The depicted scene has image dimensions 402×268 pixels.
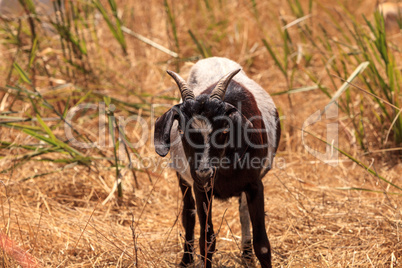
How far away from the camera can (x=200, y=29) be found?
7.91 m

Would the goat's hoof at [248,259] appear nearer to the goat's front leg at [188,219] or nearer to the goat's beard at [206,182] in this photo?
the goat's front leg at [188,219]

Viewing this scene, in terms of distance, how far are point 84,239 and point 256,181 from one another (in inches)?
57.1

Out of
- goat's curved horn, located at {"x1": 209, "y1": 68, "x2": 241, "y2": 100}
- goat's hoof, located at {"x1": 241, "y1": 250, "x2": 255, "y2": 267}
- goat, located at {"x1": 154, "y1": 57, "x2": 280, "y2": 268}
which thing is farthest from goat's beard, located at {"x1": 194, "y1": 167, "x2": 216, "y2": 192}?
goat's hoof, located at {"x1": 241, "y1": 250, "x2": 255, "y2": 267}

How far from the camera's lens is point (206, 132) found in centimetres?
288

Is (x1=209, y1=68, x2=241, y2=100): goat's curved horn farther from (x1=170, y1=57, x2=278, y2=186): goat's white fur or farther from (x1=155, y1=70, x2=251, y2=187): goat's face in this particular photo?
(x1=170, y1=57, x2=278, y2=186): goat's white fur

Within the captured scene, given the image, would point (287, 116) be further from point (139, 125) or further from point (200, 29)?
point (200, 29)

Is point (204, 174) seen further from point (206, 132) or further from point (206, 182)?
point (206, 132)

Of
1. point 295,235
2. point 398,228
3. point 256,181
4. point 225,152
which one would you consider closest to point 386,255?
point 398,228

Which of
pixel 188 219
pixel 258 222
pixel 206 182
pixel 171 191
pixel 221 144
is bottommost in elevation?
pixel 171 191

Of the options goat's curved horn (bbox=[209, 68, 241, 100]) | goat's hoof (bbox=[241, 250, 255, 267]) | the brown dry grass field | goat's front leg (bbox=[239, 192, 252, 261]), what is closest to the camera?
Answer: goat's curved horn (bbox=[209, 68, 241, 100])

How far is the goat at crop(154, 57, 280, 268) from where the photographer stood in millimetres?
2928

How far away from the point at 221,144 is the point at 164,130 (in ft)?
1.23

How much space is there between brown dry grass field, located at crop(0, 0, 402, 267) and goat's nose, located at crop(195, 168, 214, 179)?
1.39 ft

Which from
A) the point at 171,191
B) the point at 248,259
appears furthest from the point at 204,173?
the point at 171,191
